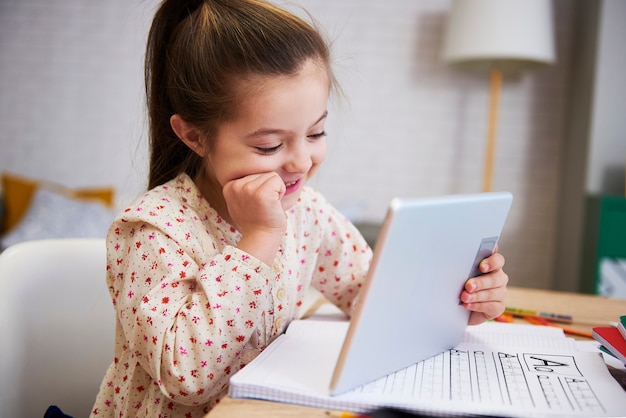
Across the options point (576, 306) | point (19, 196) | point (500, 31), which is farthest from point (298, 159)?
point (19, 196)

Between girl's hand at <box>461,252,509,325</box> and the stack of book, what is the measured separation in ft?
0.42

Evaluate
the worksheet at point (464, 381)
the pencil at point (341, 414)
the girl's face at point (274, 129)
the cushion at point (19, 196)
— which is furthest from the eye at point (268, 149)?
the cushion at point (19, 196)

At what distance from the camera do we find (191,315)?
0.74 metres

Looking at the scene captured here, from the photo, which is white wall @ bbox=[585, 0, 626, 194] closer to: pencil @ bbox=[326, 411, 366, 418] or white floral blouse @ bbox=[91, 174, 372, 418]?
white floral blouse @ bbox=[91, 174, 372, 418]

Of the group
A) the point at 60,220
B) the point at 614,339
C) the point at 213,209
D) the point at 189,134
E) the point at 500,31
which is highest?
the point at 500,31

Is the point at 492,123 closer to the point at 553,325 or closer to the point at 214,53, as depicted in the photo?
the point at 553,325

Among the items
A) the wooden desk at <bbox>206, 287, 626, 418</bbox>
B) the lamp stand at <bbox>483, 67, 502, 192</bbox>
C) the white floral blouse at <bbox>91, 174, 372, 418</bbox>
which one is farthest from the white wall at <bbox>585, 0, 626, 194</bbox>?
the white floral blouse at <bbox>91, 174, 372, 418</bbox>

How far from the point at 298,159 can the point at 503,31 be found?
2.08 metres

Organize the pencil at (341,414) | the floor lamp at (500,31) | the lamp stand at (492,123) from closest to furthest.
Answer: the pencil at (341,414)
the floor lamp at (500,31)
the lamp stand at (492,123)

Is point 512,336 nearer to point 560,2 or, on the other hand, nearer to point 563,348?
point 563,348

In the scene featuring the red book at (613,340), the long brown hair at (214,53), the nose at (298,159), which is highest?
the long brown hair at (214,53)

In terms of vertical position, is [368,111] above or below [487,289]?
above

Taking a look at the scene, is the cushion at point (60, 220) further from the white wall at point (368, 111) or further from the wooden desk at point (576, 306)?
the wooden desk at point (576, 306)

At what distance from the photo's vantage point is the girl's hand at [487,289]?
0.79 m
